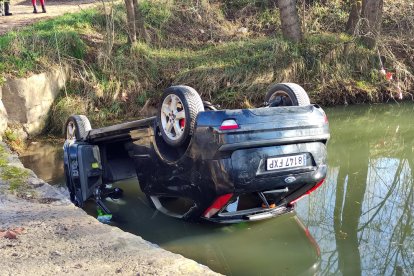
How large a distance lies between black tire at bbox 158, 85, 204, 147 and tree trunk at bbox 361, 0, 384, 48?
9511 millimetres

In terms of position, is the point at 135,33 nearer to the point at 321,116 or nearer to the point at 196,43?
the point at 196,43

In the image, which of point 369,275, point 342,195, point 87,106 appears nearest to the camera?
point 369,275

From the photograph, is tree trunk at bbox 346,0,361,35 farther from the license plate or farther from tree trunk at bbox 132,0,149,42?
the license plate

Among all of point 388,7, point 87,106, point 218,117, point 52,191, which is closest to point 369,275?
point 218,117

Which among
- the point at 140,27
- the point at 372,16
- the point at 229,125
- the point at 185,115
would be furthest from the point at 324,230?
the point at 140,27

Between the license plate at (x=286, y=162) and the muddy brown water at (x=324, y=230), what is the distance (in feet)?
2.71

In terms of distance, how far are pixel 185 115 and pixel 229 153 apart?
593 mm

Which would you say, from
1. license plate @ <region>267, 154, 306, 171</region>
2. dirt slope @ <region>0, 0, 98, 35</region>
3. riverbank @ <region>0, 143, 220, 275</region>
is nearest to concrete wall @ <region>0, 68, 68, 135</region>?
dirt slope @ <region>0, 0, 98, 35</region>

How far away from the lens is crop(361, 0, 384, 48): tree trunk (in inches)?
520

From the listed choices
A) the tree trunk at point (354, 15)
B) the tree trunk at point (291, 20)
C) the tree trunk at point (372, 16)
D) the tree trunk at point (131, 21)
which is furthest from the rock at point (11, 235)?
the tree trunk at point (354, 15)

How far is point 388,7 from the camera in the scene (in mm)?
15914

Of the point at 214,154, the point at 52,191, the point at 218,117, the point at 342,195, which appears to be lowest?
the point at 342,195

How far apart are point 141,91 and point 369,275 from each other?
8495mm

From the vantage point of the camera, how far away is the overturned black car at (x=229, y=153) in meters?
4.60
